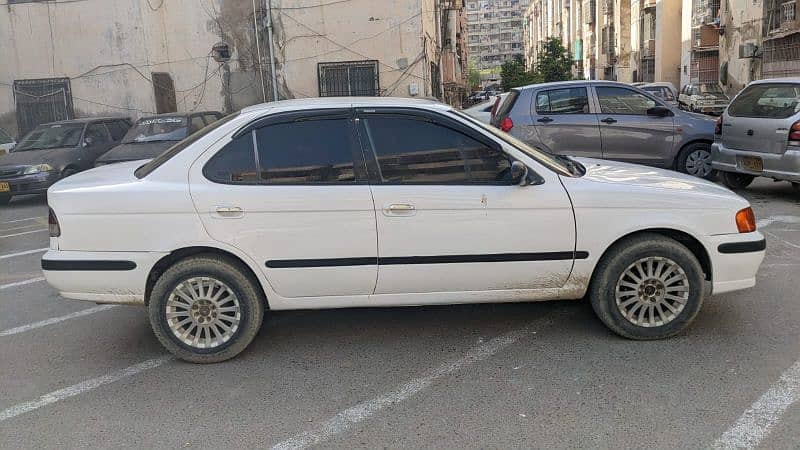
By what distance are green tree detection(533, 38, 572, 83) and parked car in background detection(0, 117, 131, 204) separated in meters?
28.5

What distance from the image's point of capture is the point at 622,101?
1005 cm

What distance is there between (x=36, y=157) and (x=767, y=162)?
1165 cm

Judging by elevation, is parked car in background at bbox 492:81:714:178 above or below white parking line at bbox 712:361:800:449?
above

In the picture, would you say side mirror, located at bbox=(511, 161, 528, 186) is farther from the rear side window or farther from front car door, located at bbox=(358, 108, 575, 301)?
the rear side window

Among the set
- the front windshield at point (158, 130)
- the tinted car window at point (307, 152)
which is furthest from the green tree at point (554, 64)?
the tinted car window at point (307, 152)

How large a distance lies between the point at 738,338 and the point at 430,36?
54.4 ft

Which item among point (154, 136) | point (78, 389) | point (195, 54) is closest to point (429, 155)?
point (78, 389)

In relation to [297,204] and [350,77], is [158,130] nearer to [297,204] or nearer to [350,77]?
[350,77]

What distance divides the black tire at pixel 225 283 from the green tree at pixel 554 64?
3540 cm

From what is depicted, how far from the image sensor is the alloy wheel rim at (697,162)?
33.4ft

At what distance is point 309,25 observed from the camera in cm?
1759

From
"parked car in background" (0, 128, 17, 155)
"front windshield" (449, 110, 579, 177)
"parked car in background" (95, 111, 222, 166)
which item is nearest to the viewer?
"front windshield" (449, 110, 579, 177)

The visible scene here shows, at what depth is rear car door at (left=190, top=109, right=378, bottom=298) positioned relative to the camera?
4.30 metres

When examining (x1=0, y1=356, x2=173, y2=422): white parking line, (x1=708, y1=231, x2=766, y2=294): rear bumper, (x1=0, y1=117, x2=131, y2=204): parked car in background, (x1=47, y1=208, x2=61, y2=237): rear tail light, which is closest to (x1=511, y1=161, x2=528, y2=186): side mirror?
(x1=708, y1=231, x2=766, y2=294): rear bumper
